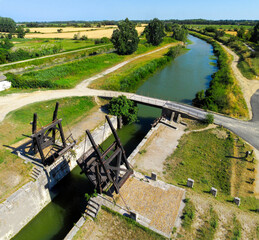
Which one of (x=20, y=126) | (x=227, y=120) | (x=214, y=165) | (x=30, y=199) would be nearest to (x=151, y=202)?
(x=214, y=165)

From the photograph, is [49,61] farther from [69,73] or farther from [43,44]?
[43,44]

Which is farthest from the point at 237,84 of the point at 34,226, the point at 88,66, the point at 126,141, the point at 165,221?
the point at 34,226

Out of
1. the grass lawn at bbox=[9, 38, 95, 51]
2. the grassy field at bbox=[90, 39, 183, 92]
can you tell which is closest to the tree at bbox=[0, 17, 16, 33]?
the grass lawn at bbox=[9, 38, 95, 51]

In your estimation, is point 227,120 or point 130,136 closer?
point 227,120

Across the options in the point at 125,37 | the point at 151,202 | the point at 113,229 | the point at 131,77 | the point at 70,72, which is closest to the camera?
the point at 113,229

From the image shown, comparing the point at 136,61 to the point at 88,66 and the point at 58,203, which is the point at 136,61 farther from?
the point at 58,203

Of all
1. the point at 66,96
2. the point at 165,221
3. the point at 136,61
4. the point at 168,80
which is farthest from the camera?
the point at 136,61

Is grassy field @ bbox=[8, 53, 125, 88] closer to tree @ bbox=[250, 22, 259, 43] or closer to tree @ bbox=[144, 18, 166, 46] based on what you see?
tree @ bbox=[144, 18, 166, 46]
